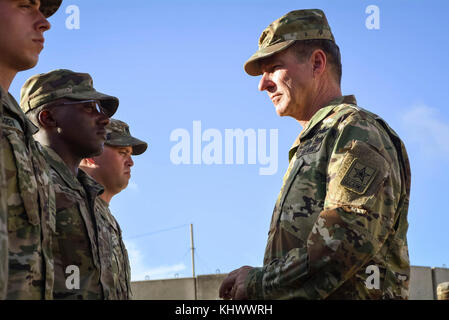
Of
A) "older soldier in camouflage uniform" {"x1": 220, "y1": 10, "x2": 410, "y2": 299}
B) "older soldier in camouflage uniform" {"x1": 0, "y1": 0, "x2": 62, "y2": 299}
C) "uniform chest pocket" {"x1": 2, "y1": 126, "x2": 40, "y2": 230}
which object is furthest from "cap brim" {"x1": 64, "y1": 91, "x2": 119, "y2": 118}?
"older soldier in camouflage uniform" {"x1": 220, "y1": 10, "x2": 410, "y2": 299}

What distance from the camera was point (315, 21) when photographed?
4.22 m

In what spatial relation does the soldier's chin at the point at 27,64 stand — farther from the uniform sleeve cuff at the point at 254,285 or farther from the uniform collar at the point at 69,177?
the uniform sleeve cuff at the point at 254,285

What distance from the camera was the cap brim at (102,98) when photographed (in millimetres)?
5174

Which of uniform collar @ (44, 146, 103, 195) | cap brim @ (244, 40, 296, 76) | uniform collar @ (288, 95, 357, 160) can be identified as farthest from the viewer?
uniform collar @ (44, 146, 103, 195)

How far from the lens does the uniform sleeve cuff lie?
3.38 metres

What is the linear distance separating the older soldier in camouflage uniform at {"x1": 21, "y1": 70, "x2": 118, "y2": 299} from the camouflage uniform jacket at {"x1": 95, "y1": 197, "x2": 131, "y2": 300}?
12cm

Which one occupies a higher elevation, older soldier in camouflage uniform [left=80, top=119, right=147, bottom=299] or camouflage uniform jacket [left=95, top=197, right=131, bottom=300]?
older soldier in camouflage uniform [left=80, top=119, right=147, bottom=299]

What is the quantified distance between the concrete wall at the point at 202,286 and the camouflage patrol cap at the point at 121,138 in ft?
27.4

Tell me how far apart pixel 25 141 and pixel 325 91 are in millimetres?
1867

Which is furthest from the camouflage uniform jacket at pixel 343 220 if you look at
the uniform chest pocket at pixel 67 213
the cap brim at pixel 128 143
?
the cap brim at pixel 128 143

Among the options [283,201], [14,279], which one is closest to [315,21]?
[283,201]

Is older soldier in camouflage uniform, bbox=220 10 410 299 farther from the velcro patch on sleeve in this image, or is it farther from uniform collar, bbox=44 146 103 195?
uniform collar, bbox=44 146 103 195
